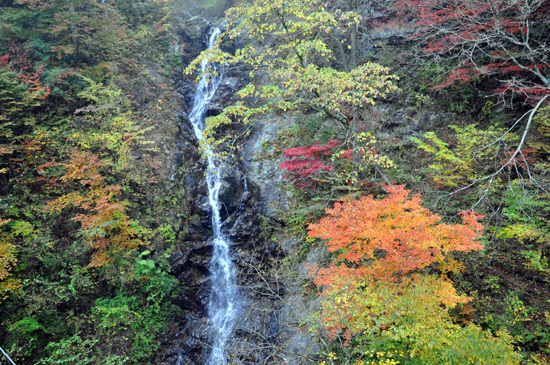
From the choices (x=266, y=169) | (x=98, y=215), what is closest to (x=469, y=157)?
(x=266, y=169)

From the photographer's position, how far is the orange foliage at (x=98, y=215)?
31.0ft

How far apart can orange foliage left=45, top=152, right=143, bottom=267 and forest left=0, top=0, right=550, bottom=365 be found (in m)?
0.08

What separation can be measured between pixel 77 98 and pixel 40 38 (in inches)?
138

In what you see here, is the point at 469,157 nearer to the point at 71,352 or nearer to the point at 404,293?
the point at 404,293

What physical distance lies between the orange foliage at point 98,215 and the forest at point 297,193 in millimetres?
78

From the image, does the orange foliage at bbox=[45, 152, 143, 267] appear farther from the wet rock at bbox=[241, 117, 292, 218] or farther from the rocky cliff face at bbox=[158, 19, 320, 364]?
the wet rock at bbox=[241, 117, 292, 218]

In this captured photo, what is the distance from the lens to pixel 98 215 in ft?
31.5

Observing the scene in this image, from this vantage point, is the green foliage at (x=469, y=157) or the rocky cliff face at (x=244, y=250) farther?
the rocky cliff face at (x=244, y=250)

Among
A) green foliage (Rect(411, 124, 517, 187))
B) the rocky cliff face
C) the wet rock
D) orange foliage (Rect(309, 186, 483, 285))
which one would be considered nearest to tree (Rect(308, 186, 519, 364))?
orange foliage (Rect(309, 186, 483, 285))

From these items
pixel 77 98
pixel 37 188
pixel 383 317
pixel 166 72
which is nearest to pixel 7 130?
pixel 37 188

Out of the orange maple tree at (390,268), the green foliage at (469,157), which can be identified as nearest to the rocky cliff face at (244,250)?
the orange maple tree at (390,268)

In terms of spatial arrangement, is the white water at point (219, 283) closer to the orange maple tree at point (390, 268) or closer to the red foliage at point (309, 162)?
the red foliage at point (309, 162)

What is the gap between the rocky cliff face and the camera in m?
9.63

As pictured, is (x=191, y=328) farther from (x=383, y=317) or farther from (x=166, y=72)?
(x=166, y=72)
